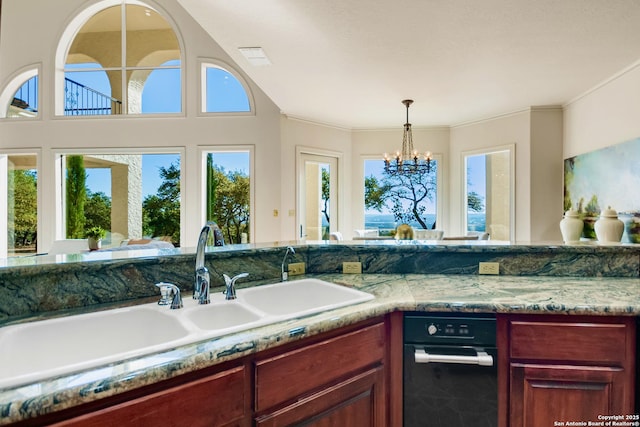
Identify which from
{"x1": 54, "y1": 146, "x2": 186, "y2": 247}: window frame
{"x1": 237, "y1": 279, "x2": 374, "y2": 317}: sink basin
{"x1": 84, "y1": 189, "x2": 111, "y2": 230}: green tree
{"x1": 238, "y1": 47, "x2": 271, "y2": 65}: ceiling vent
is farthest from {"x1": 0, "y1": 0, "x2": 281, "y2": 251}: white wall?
{"x1": 237, "y1": 279, "x2": 374, "y2": 317}: sink basin

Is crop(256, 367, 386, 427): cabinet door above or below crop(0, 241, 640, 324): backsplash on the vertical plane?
below

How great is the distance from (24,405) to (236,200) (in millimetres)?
4919

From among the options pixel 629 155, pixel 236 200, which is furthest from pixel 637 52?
pixel 236 200

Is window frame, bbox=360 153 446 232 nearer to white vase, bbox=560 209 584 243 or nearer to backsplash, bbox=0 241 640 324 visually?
white vase, bbox=560 209 584 243

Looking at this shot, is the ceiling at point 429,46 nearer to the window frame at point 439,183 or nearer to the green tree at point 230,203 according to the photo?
the window frame at point 439,183

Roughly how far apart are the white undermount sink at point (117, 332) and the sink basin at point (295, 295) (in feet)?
0.17

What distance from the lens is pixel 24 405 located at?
66 cm

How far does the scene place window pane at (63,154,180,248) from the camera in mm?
5422

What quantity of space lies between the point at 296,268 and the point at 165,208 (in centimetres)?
440

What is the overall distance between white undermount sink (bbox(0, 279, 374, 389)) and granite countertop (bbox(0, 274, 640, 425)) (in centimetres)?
4

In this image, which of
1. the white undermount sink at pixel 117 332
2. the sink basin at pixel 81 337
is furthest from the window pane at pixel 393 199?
the sink basin at pixel 81 337

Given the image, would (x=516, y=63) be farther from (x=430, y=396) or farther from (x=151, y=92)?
(x=151, y=92)

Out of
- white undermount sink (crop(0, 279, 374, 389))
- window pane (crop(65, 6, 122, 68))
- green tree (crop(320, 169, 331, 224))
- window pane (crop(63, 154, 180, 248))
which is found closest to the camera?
white undermount sink (crop(0, 279, 374, 389))

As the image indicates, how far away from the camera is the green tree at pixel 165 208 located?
5406 millimetres
